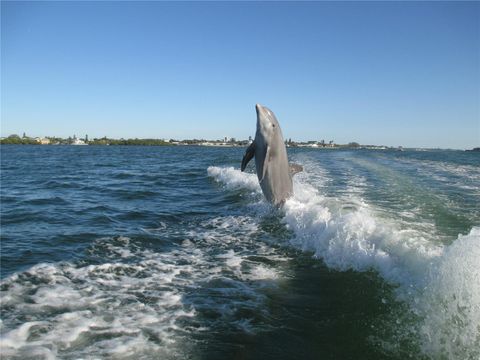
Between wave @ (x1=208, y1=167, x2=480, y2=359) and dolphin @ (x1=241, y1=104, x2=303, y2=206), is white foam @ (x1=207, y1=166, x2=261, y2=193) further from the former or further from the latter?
wave @ (x1=208, y1=167, x2=480, y2=359)

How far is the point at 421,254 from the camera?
572 cm

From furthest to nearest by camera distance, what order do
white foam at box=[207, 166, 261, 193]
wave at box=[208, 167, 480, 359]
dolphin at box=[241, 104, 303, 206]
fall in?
white foam at box=[207, 166, 261, 193] → dolphin at box=[241, 104, 303, 206] → wave at box=[208, 167, 480, 359]

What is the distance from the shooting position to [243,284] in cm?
605

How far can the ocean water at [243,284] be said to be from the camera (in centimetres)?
417

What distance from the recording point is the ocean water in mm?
4168

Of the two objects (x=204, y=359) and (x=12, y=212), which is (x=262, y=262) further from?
(x=12, y=212)

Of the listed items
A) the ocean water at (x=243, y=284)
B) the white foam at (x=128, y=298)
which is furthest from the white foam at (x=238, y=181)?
the white foam at (x=128, y=298)

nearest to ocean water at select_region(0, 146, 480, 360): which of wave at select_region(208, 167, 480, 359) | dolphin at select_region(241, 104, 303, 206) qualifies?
wave at select_region(208, 167, 480, 359)

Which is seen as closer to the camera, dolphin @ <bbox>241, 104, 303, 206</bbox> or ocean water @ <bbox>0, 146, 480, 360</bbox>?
ocean water @ <bbox>0, 146, 480, 360</bbox>

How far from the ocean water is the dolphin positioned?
532 millimetres

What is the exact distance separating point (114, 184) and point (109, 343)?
15495 millimetres

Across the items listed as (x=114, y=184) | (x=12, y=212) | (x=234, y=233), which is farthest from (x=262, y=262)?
(x=114, y=184)

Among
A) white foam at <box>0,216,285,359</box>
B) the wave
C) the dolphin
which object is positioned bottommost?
white foam at <box>0,216,285,359</box>

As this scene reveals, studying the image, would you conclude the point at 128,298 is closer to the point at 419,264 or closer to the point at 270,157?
the point at 419,264
